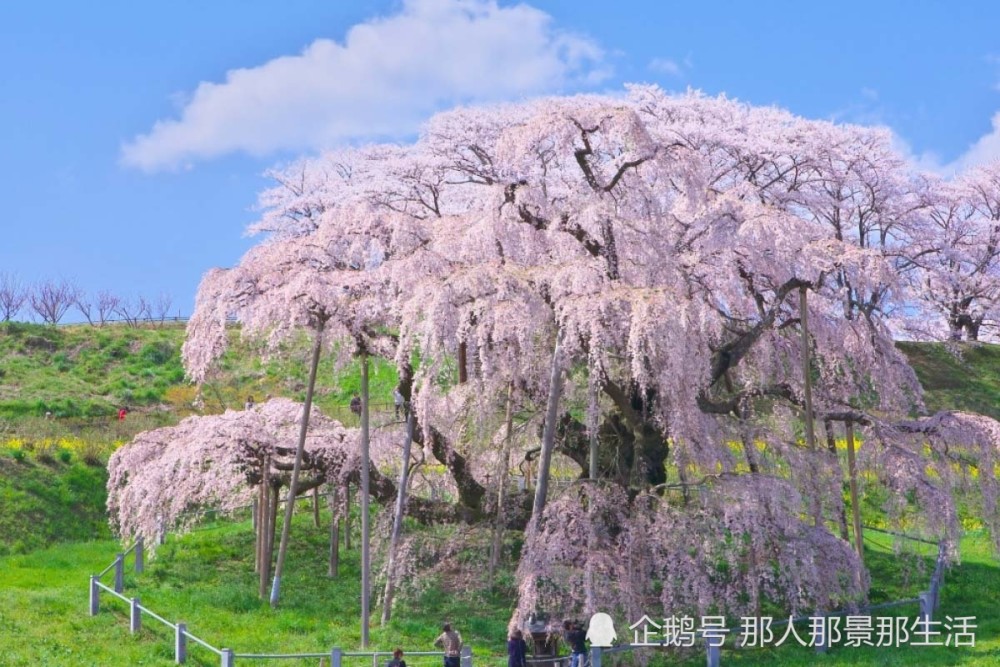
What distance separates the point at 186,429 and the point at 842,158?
947 inches

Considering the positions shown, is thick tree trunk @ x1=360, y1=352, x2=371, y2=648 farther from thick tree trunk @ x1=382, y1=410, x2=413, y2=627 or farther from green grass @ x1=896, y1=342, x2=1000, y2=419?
green grass @ x1=896, y1=342, x2=1000, y2=419

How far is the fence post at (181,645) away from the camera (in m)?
18.2

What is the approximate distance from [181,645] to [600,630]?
673 cm

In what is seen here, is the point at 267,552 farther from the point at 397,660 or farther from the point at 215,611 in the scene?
the point at 397,660

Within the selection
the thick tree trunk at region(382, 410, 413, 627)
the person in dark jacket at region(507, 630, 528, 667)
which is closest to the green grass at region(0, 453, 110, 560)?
the thick tree trunk at region(382, 410, 413, 627)

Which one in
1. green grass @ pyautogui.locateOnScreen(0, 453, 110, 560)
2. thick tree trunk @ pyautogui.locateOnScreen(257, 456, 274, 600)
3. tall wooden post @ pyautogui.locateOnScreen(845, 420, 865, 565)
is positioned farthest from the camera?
green grass @ pyautogui.locateOnScreen(0, 453, 110, 560)

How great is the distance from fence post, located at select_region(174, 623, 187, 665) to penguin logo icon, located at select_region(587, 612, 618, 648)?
6.51m

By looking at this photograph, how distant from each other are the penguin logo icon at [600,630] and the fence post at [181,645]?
6.51m

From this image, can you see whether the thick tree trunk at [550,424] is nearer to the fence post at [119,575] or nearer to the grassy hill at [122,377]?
the fence post at [119,575]

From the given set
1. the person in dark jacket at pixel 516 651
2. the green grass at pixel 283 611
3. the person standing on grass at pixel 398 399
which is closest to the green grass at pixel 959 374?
the green grass at pixel 283 611

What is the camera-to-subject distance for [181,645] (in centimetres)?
1834

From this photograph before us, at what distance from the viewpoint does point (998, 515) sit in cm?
2059

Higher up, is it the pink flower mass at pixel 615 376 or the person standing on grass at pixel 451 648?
the pink flower mass at pixel 615 376

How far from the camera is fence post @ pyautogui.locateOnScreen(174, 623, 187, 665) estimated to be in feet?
59.9
